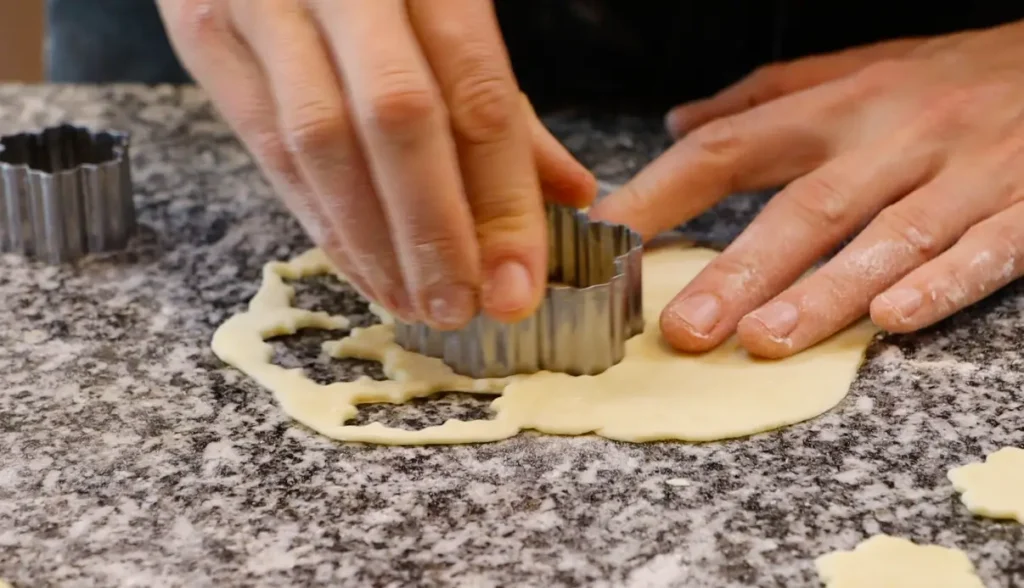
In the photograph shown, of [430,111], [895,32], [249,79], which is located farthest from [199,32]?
[895,32]

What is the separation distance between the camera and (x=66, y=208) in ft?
3.83

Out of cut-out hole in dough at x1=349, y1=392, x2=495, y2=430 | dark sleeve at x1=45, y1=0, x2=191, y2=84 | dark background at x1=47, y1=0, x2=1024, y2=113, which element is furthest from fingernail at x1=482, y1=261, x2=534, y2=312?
dark sleeve at x1=45, y1=0, x2=191, y2=84

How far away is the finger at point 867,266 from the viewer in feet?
3.06

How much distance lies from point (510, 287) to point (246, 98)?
25 centimetres

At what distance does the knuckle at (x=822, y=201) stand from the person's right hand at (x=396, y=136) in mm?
322

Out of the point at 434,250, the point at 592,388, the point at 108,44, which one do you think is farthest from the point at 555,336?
the point at 108,44

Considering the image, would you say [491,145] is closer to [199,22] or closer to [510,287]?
[510,287]

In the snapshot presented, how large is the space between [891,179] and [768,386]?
0.30 m

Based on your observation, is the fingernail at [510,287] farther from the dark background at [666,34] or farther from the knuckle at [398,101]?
the dark background at [666,34]

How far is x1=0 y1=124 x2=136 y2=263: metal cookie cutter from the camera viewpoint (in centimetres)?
115

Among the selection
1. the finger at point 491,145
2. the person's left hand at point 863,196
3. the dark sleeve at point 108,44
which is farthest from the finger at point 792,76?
the dark sleeve at point 108,44

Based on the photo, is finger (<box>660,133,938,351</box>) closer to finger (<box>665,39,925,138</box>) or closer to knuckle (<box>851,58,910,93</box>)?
knuckle (<box>851,58,910,93</box>)

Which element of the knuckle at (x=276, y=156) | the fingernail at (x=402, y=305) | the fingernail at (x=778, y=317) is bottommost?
the fingernail at (x=778, y=317)

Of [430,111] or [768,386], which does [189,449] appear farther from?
[768,386]
